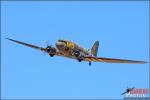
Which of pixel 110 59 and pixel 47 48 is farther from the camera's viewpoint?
pixel 110 59

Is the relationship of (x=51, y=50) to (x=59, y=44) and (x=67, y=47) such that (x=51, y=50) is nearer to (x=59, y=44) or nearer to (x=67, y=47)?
(x=59, y=44)

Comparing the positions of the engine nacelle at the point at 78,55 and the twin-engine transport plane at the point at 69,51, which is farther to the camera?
the engine nacelle at the point at 78,55

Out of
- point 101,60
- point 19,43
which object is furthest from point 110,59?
point 19,43

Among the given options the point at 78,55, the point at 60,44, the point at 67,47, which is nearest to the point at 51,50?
the point at 60,44

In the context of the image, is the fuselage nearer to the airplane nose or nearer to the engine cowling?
the airplane nose

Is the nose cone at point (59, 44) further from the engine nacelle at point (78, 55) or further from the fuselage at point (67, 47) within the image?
the engine nacelle at point (78, 55)

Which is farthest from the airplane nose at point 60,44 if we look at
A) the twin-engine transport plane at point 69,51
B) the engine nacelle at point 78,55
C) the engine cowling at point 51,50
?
the engine nacelle at point 78,55

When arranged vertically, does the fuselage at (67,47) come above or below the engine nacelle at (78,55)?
above

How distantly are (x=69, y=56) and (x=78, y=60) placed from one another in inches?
121

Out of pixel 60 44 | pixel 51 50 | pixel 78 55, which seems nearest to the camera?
pixel 60 44

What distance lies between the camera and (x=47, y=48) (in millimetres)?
171750

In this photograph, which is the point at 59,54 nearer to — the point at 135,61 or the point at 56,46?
the point at 56,46

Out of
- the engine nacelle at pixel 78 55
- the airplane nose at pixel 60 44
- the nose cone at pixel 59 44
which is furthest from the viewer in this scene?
the engine nacelle at pixel 78 55

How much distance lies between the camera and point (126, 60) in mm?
182250
